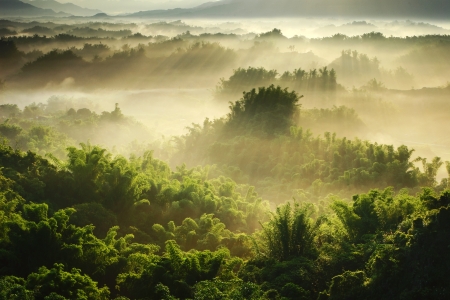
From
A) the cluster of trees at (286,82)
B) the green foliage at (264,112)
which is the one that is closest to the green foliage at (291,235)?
the green foliage at (264,112)

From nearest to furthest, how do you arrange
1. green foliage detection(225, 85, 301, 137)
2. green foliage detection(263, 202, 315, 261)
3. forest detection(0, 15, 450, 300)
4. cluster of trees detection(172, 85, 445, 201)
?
forest detection(0, 15, 450, 300) → green foliage detection(263, 202, 315, 261) → cluster of trees detection(172, 85, 445, 201) → green foliage detection(225, 85, 301, 137)

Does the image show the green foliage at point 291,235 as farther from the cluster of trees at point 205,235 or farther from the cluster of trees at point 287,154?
the cluster of trees at point 287,154

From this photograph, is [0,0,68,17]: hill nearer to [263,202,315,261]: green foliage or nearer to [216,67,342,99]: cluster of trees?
[216,67,342,99]: cluster of trees

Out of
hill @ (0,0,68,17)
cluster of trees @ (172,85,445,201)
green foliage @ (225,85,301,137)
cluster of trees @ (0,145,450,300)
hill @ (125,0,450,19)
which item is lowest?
cluster of trees @ (0,145,450,300)

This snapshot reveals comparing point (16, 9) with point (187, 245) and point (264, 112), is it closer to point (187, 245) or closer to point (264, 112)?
point (264, 112)

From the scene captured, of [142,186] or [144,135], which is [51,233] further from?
[144,135]

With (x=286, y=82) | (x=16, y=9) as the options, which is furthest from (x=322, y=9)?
(x=286, y=82)

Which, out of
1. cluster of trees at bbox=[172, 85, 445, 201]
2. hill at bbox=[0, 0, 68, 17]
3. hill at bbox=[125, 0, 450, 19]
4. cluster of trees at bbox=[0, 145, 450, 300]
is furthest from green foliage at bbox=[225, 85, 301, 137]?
hill at bbox=[125, 0, 450, 19]

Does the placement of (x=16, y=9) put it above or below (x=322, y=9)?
below
